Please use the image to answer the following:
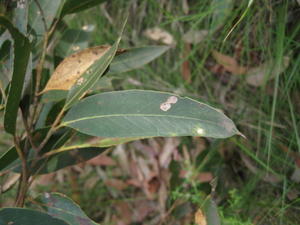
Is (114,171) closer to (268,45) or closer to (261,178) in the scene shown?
(261,178)

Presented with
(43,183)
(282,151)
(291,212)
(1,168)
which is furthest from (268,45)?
(43,183)

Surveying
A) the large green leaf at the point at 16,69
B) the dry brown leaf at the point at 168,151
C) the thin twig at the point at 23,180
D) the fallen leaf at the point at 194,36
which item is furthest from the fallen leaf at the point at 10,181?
the fallen leaf at the point at 194,36

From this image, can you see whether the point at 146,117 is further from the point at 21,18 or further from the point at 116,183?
the point at 116,183

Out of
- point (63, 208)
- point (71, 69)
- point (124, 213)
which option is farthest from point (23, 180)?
point (124, 213)

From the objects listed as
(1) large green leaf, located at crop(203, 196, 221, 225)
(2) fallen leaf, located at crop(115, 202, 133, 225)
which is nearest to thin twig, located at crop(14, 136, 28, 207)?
(1) large green leaf, located at crop(203, 196, 221, 225)

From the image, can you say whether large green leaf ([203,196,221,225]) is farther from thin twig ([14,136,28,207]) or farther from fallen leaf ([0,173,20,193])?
fallen leaf ([0,173,20,193])

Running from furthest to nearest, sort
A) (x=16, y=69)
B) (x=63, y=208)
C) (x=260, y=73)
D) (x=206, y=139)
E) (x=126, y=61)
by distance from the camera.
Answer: (x=206, y=139) → (x=260, y=73) → (x=126, y=61) → (x=63, y=208) → (x=16, y=69)
